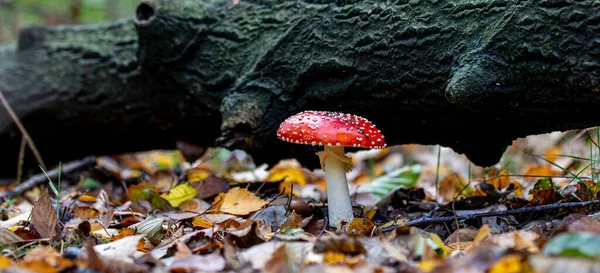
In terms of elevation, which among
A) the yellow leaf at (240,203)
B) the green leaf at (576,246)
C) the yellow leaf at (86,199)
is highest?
the green leaf at (576,246)

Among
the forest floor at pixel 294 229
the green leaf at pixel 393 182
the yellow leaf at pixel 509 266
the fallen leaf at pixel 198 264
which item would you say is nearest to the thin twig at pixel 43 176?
the forest floor at pixel 294 229

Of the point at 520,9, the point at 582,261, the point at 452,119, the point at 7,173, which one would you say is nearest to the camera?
the point at 582,261

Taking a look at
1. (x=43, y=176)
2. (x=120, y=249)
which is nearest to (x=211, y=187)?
(x=120, y=249)

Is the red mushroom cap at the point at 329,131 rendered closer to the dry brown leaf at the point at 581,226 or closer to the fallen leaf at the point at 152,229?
the fallen leaf at the point at 152,229

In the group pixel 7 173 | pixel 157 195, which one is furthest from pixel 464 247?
pixel 7 173

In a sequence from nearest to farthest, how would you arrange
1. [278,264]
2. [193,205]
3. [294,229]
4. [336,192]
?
[278,264] < [294,229] < [336,192] < [193,205]

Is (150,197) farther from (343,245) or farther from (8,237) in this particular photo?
(343,245)

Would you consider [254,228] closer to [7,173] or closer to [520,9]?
[520,9]
